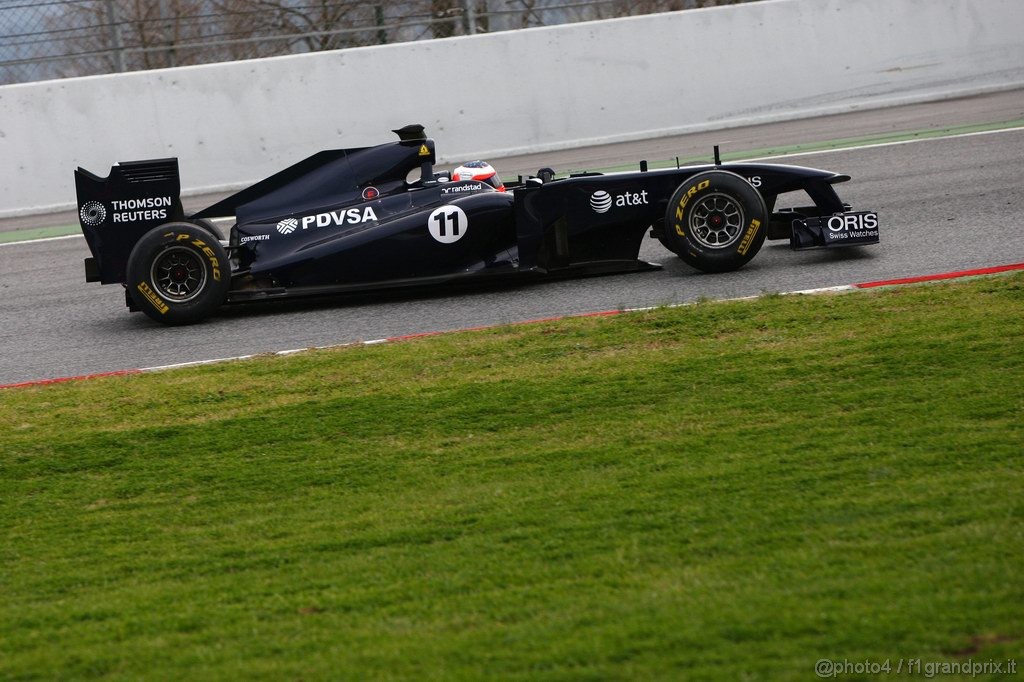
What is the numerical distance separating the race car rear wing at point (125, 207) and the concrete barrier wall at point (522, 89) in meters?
6.42

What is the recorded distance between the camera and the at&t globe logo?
8266mm

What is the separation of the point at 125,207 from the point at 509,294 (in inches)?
107

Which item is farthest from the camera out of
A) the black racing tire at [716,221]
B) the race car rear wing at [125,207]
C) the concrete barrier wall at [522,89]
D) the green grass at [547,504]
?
the concrete barrier wall at [522,89]

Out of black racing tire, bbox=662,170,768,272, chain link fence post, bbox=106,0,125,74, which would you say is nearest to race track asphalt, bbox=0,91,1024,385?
black racing tire, bbox=662,170,768,272

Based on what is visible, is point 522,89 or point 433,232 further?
point 522,89

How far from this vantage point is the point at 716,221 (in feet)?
26.9

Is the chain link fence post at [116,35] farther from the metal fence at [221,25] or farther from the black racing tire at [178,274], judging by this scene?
the black racing tire at [178,274]

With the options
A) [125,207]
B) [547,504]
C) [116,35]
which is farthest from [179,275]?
[116,35]

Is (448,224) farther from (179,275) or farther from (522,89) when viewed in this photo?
(522,89)

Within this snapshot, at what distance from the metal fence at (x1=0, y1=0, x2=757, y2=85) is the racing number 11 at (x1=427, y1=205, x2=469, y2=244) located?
25.6 feet

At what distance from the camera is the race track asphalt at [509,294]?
7754 mm

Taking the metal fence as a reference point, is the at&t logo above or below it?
below

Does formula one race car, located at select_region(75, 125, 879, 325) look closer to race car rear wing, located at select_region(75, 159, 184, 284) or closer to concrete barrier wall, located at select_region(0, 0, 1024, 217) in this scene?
race car rear wing, located at select_region(75, 159, 184, 284)

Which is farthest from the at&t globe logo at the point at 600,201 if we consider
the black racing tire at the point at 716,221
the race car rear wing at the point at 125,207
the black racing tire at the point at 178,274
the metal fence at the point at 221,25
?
the metal fence at the point at 221,25
